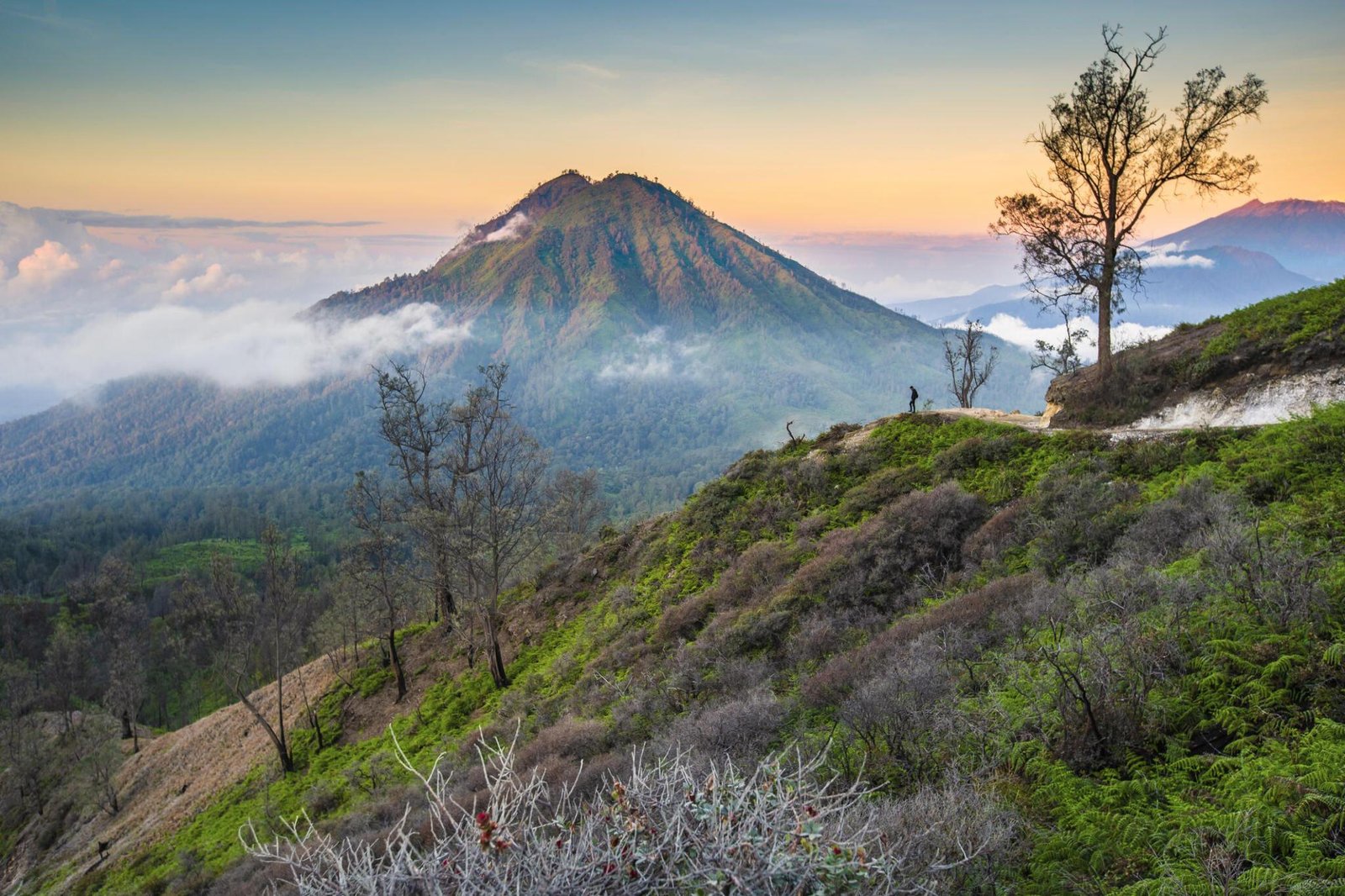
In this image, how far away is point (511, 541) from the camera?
21031 mm

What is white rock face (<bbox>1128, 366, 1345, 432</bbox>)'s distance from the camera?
1283cm

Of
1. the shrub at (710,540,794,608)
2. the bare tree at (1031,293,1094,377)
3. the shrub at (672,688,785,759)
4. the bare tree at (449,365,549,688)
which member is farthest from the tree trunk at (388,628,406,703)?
the bare tree at (1031,293,1094,377)

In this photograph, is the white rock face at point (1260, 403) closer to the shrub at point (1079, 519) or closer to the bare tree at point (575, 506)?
the shrub at point (1079, 519)

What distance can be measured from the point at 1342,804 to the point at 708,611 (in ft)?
39.4

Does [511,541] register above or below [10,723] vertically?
above

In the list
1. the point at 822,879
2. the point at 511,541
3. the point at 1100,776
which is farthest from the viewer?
the point at 511,541

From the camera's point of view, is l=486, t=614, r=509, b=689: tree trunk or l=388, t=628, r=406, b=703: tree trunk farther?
l=388, t=628, r=406, b=703: tree trunk

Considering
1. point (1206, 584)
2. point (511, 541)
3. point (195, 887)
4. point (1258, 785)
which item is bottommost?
point (195, 887)

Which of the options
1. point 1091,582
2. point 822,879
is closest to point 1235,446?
point 1091,582

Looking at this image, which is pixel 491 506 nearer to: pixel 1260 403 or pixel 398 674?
pixel 398 674

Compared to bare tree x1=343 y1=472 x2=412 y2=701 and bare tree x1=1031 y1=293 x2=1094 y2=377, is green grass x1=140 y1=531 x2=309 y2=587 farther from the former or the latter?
bare tree x1=1031 y1=293 x2=1094 y2=377

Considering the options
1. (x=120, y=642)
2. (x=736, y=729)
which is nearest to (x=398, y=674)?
(x=736, y=729)

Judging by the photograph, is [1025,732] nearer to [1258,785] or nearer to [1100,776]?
[1100,776]

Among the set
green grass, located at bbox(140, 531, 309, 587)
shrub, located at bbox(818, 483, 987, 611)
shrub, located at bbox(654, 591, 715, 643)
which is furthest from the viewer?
green grass, located at bbox(140, 531, 309, 587)
